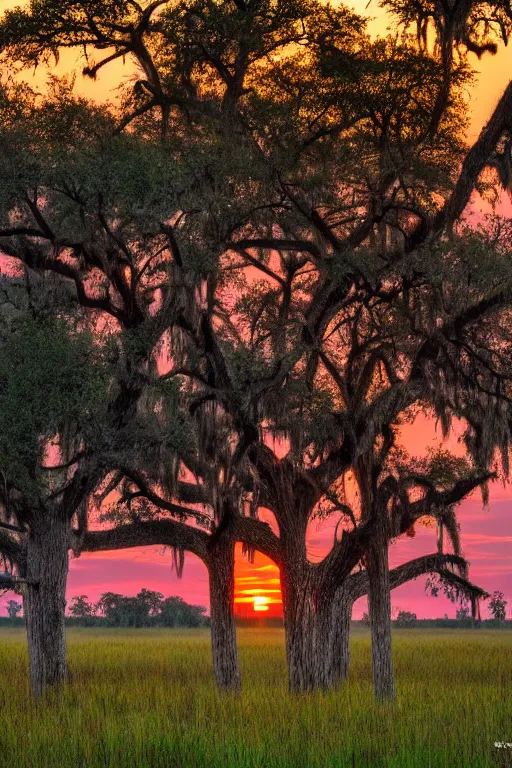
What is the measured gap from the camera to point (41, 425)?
665 inches

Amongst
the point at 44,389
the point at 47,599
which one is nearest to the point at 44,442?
the point at 44,389

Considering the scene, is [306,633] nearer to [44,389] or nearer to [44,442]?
[44,442]

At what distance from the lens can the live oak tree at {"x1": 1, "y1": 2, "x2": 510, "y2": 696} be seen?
17.6 m

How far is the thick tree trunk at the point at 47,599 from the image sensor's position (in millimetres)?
20703

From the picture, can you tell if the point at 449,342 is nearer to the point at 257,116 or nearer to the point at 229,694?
the point at 257,116

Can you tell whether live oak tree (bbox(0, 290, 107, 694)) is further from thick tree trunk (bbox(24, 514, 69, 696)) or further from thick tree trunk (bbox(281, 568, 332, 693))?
thick tree trunk (bbox(281, 568, 332, 693))

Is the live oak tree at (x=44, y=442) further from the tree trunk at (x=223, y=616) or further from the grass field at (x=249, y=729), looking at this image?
the tree trunk at (x=223, y=616)

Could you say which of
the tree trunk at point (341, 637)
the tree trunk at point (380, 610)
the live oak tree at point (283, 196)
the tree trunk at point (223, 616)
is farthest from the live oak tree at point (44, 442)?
the tree trunk at point (341, 637)

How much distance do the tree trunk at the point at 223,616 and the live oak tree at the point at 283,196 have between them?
118 inches

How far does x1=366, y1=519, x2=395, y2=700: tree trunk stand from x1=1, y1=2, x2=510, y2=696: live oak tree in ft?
10.1

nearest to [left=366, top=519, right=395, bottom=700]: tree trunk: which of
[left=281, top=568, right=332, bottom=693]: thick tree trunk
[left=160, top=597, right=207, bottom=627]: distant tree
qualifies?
[left=281, top=568, right=332, bottom=693]: thick tree trunk

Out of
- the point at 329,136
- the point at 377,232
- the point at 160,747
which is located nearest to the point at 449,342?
the point at 377,232

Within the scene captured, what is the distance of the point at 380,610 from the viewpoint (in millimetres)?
22578

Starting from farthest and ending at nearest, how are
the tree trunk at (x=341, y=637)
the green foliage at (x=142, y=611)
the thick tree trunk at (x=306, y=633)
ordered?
the green foliage at (x=142, y=611) < the tree trunk at (x=341, y=637) < the thick tree trunk at (x=306, y=633)
